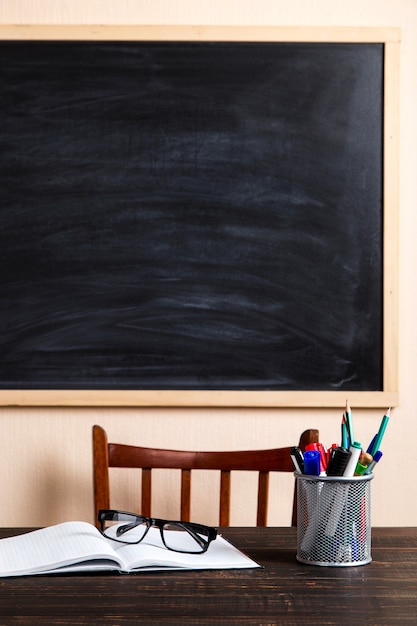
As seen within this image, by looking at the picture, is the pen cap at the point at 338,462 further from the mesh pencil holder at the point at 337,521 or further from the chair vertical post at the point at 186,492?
the chair vertical post at the point at 186,492

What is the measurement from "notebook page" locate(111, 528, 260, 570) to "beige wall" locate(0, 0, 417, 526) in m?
0.74

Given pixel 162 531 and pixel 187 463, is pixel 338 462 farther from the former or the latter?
pixel 187 463

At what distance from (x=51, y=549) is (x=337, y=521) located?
416mm

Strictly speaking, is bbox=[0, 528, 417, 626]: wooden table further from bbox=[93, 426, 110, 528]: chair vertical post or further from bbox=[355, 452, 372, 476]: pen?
bbox=[93, 426, 110, 528]: chair vertical post

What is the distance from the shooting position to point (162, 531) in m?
1.15

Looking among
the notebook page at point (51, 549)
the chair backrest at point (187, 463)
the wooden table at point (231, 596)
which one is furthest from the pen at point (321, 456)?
the chair backrest at point (187, 463)

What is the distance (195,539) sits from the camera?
1.15 meters

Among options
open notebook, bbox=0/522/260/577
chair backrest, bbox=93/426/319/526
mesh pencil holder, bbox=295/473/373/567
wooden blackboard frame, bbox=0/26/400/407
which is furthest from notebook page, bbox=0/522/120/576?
wooden blackboard frame, bbox=0/26/400/407

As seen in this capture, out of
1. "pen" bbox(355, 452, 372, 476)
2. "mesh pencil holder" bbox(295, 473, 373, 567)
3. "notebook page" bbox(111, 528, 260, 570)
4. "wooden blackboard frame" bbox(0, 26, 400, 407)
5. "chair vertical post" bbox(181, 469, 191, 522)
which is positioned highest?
"wooden blackboard frame" bbox(0, 26, 400, 407)

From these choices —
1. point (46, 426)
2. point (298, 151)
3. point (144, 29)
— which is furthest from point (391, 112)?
point (46, 426)

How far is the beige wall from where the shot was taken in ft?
6.30

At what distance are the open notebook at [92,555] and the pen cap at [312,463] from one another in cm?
15

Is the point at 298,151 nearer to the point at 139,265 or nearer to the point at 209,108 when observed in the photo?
the point at 209,108

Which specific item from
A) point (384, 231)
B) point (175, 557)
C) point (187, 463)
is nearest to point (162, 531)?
point (175, 557)
